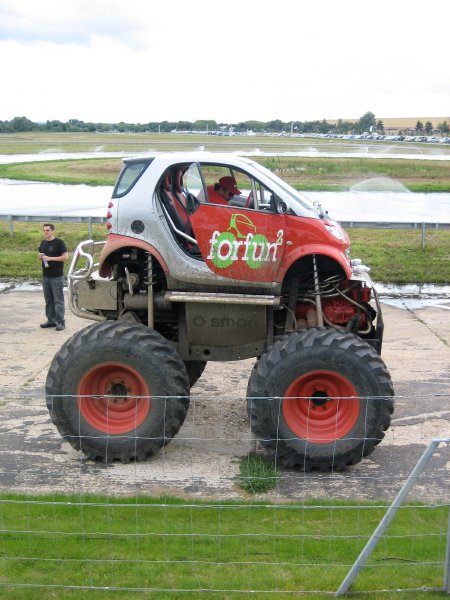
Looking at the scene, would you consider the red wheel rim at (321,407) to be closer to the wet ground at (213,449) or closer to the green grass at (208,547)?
the wet ground at (213,449)

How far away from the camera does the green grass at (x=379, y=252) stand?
1830 cm

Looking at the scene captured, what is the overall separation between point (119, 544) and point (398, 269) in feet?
43.0

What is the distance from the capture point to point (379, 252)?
19.9 m

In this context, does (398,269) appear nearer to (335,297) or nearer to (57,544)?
(335,297)

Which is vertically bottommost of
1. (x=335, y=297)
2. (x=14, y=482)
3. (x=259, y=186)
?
(x=14, y=482)

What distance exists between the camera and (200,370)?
10008mm

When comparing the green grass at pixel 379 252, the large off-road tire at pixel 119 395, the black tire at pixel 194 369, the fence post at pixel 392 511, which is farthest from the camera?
the green grass at pixel 379 252

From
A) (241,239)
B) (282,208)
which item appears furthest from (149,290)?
(282,208)

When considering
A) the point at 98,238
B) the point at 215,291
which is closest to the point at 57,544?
the point at 215,291

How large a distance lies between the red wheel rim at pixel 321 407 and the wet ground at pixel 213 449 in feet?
1.23

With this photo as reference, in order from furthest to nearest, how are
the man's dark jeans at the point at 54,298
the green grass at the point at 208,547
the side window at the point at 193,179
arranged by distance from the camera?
the man's dark jeans at the point at 54,298 → the side window at the point at 193,179 → the green grass at the point at 208,547

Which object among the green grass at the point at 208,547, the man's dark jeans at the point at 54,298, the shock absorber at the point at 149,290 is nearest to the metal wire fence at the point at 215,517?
the green grass at the point at 208,547

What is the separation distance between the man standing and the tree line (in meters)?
94.0

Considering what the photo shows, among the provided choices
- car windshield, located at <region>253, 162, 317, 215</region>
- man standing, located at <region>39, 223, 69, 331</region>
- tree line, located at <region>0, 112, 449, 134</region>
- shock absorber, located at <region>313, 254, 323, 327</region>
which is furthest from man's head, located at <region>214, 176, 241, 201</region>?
tree line, located at <region>0, 112, 449, 134</region>
